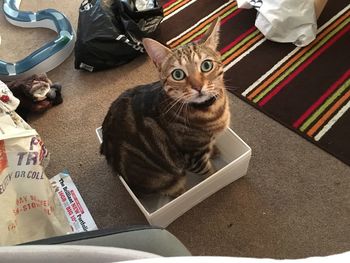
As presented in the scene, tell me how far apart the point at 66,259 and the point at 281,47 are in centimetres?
152

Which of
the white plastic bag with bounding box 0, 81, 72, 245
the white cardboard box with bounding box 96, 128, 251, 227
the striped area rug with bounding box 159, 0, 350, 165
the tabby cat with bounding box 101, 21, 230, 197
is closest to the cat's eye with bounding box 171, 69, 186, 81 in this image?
the tabby cat with bounding box 101, 21, 230, 197

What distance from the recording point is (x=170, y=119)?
1.12 meters

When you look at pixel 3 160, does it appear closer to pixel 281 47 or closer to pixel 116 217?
pixel 116 217

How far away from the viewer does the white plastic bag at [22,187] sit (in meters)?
→ 1.07

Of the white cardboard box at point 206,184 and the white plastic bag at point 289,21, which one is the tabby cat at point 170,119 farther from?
the white plastic bag at point 289,21

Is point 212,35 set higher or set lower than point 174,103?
higher

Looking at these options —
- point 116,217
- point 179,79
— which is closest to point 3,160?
point 116,217

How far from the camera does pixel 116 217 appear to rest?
1367 mm

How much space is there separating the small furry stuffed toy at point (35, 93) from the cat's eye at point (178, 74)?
82 centimetres

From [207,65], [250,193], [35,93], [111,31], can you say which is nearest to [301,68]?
[250,193]

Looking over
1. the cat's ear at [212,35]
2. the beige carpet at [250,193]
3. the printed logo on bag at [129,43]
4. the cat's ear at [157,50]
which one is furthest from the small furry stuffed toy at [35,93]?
the cat's ear at [212,35]

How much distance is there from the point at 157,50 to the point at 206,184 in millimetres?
479

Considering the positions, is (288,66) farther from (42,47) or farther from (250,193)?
(42,47)

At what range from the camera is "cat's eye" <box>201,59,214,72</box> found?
105cm
